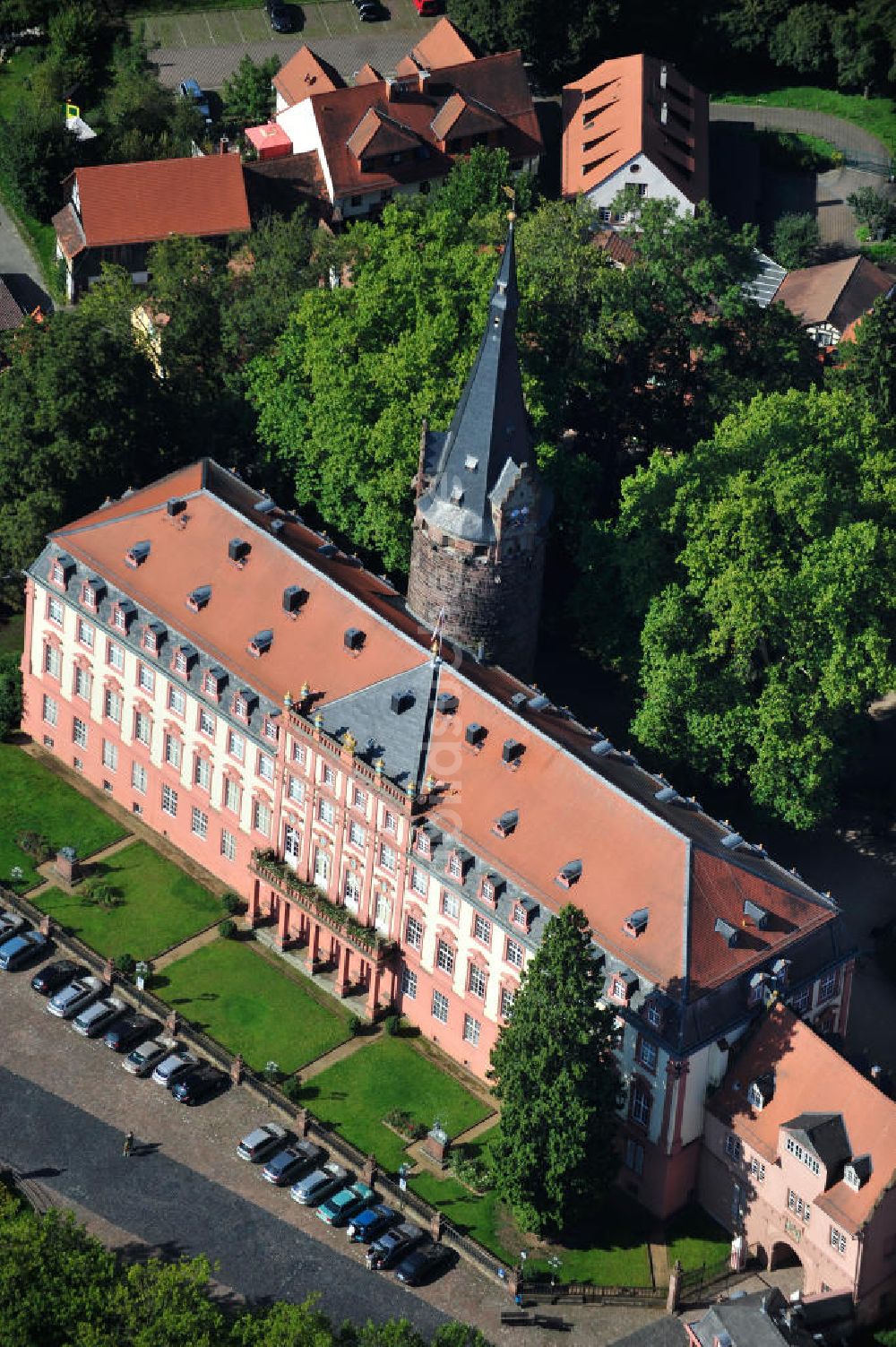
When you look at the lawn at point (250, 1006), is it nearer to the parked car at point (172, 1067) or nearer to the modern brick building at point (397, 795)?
the modern brick building at point (397, 795)

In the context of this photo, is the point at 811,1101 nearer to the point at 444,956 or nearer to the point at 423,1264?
the point at 423,1264

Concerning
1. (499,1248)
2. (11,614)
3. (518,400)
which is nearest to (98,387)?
(11,614)

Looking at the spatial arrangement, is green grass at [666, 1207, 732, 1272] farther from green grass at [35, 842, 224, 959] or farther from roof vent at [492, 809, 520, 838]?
green grass at [35, 842, 224, 959]

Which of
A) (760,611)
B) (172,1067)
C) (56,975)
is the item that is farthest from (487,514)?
(56,975)

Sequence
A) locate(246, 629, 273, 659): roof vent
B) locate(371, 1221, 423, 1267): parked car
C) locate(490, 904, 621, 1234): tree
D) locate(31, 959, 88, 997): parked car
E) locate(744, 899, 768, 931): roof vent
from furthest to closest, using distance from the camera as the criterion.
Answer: locate(246, 629, 273, 659): roof vent
locate(31, 959, 88, 997): parked car
locate(744, 899, 768, 931): roof vent
locate(371, 1221, 423, 1267): parked car
locate(490, 904, 621, 1234): tree

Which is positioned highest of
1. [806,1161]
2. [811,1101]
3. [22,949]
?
[811,1101]

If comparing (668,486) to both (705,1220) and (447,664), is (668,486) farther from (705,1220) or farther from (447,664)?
(705,1220)

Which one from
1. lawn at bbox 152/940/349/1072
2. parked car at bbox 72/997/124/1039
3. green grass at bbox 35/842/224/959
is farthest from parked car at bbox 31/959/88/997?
lawn at bbox 152/940/349/1072
